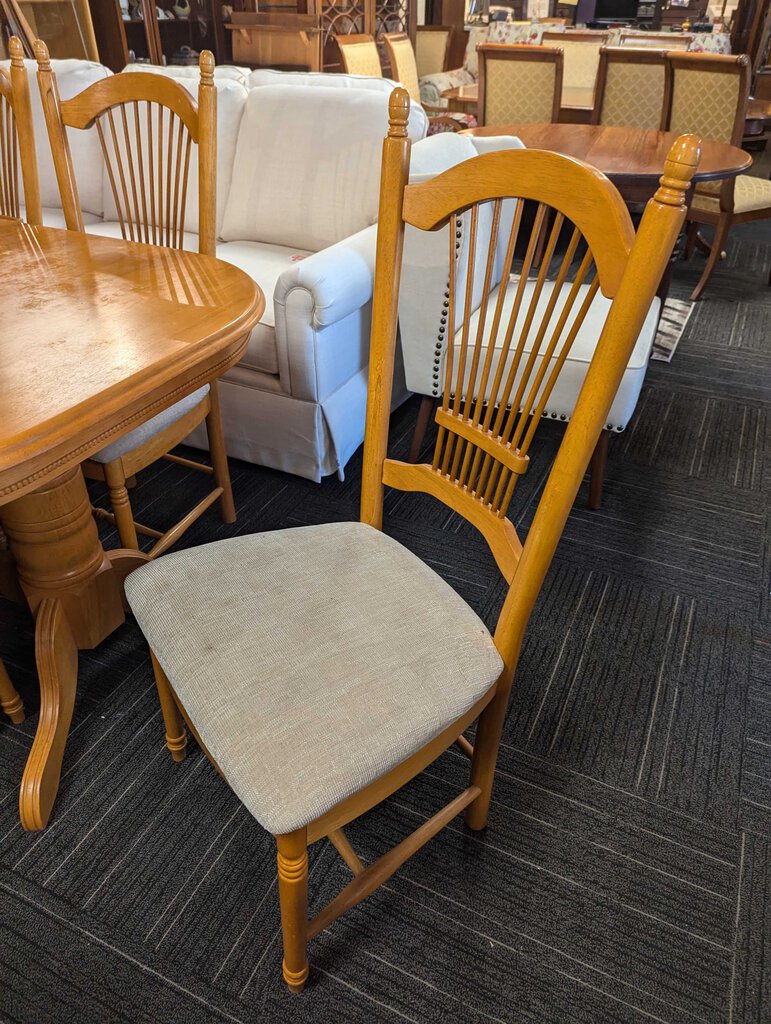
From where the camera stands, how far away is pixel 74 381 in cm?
96

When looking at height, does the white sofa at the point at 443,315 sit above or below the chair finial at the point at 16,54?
below

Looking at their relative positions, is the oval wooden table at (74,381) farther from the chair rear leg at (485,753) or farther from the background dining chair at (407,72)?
the background dining chair at (407,72)

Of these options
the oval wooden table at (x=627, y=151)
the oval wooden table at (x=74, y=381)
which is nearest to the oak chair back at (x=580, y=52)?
the oval wooden table at (x=627, y=151)

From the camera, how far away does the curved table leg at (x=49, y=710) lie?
3.89ft

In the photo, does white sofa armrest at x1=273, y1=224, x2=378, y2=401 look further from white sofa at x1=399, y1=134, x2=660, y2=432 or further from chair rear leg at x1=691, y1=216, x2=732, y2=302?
chair rear leg at x1=691, y1=216, x2=732, y2=302

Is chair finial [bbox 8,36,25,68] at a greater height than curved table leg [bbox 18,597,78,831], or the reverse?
chair finial [bbox 8,36,25,68]

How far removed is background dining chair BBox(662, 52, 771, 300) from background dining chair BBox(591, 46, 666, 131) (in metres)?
0.16

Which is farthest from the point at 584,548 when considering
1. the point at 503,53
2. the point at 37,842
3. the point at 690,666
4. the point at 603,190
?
the point at 503,53

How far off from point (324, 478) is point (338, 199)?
0.87 metres

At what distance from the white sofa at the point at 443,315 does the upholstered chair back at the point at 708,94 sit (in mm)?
1744

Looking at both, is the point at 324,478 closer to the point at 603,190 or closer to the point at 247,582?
the point at 247,582

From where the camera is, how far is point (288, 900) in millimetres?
866

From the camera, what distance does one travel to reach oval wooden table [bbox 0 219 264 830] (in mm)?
913

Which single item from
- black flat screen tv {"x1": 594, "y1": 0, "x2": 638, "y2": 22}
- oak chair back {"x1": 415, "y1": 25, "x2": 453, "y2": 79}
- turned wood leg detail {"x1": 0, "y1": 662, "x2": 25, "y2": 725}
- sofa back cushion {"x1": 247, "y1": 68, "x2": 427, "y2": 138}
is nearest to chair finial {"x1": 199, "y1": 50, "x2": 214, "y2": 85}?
sofa back cushion {"x1": 247, "y1": 68, "x2": 427, "y2": 138}
